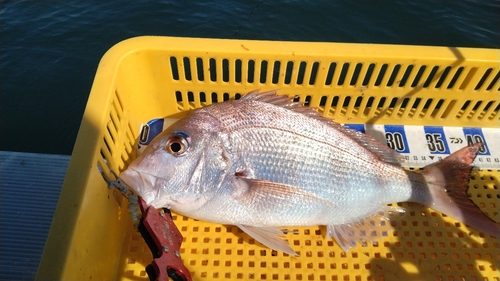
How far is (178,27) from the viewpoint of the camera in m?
5.07

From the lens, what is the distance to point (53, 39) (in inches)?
194

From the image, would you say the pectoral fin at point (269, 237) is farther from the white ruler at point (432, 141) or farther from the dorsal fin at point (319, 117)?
the white ruler at point (432, 141)

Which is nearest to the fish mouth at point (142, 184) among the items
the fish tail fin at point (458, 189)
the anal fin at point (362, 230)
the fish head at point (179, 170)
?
the fish head at point (179, 170)

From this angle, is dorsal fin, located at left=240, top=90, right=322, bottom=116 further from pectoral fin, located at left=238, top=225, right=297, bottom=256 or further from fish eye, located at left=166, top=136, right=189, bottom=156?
pectoral fin, located at left=238, top=225, right=297, bottom=256

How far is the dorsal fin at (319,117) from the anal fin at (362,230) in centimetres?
30

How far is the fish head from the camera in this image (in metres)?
1.65

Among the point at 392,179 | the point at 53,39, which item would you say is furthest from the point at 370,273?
the point at 53,39

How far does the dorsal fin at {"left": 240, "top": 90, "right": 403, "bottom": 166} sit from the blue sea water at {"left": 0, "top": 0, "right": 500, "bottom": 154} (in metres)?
2.87

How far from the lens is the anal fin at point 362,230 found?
1944 mm

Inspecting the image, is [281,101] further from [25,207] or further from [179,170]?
[25,207]

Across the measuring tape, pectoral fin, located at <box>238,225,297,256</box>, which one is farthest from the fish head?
the measuring tape

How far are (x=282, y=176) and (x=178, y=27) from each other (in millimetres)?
3898

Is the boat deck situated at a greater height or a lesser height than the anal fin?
lesser

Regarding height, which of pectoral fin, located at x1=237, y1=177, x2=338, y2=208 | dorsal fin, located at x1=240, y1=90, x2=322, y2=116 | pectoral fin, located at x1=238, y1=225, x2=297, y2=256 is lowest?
pectoral fin, located at x1=238, y1=225, x2=297, y2=256
